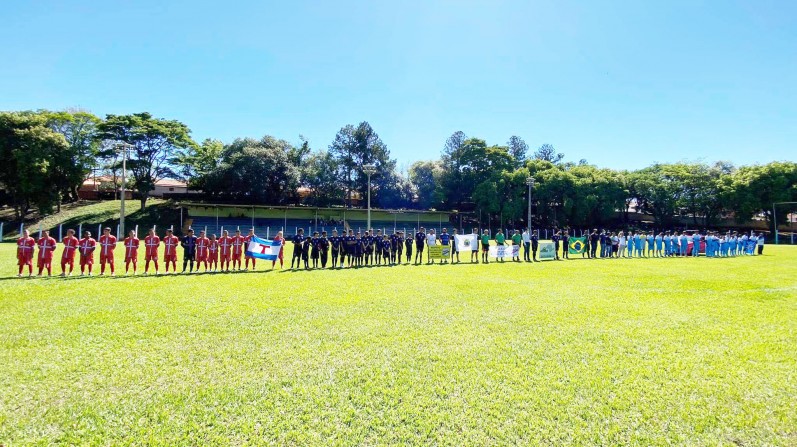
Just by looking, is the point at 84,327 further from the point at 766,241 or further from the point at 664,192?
the point at 766,241

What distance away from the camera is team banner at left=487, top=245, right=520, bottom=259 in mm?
21297

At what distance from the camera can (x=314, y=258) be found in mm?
17125

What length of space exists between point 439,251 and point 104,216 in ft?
124

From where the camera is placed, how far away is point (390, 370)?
518cm

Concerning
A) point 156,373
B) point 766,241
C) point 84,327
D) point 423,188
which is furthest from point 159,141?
point 766,241

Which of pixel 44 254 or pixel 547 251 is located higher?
pixel 44 254

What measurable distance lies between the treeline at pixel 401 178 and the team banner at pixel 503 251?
90.8 ft

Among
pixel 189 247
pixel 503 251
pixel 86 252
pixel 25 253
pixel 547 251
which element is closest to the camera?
pixel 25 253

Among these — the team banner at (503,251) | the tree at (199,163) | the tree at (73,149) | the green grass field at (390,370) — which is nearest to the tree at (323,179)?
the tree at (199,163)

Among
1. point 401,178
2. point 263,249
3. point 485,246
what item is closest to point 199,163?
point 401,178

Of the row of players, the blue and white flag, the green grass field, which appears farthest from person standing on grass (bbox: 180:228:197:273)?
the green grass field

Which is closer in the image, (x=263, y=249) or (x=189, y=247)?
(x=189, y=247)

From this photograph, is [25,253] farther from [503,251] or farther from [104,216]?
[104,216]

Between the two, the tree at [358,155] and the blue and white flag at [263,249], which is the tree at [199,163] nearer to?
the tree at [358,155]
